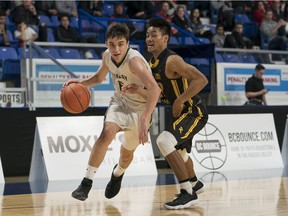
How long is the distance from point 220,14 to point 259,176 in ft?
28.4

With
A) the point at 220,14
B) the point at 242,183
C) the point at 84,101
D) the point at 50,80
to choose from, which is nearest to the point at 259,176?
the point at 242,183

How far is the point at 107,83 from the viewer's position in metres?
11.3

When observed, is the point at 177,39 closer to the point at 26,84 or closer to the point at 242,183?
the point at 26,84

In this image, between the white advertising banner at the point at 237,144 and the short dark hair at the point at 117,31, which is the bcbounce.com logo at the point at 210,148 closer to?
the white advertising banner at the point at 237,144

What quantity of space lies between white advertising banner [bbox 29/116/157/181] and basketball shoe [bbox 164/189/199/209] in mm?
3610

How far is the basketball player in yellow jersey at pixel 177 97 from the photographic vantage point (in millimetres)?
6582

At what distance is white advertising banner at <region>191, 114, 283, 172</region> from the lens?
11.2 metres

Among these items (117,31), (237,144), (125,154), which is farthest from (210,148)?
(117,31)


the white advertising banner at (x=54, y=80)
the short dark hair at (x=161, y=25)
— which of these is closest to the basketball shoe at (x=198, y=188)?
the short dark hair at (x=161, y=25)

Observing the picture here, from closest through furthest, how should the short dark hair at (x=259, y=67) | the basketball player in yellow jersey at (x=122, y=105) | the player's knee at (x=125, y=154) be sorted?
the basketball player in yellow jersey at (x=122, y=105) < the player's knee at (x=125, y=154) < the short dark hair at (x=259, y=67)

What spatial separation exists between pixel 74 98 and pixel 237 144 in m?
5.45

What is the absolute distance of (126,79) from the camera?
263 inches

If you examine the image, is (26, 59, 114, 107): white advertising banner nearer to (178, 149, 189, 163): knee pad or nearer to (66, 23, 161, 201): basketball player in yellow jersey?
(66, 23, 161, 201): basketball player in yellow jersey

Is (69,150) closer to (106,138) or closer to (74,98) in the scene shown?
(74,98)
